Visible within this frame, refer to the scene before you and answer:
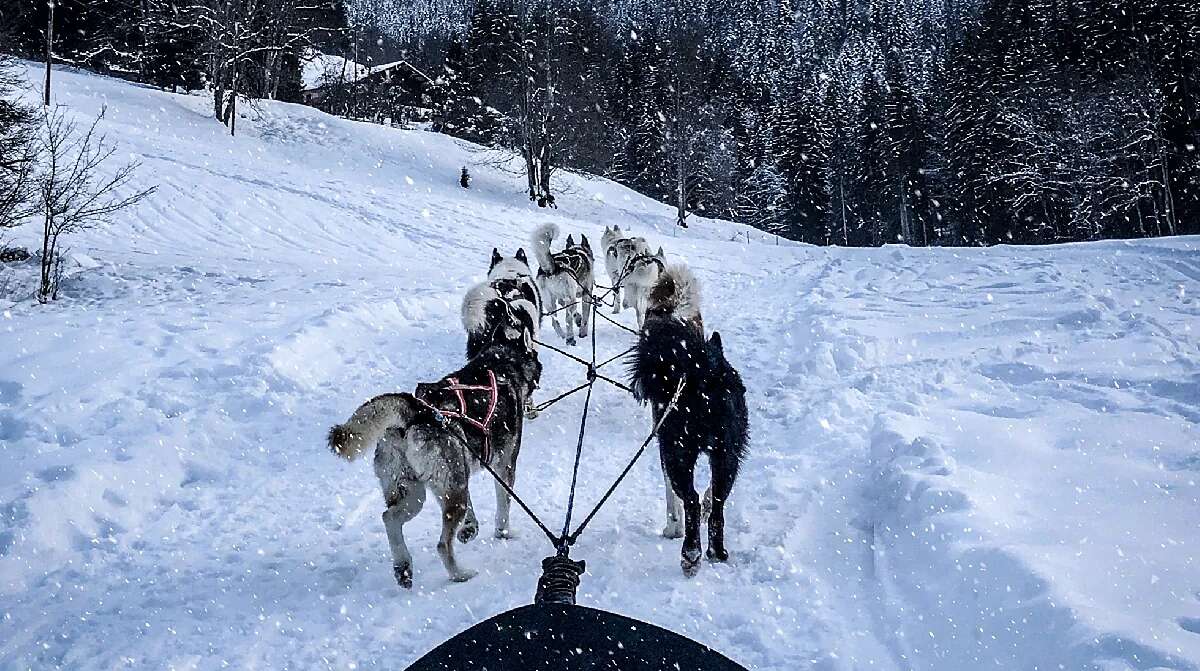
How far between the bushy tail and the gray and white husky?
108cm

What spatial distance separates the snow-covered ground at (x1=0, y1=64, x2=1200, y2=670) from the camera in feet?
9.79

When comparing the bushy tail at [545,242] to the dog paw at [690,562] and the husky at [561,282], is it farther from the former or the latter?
the dog paw at [690,562]

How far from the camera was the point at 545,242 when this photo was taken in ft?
31.5


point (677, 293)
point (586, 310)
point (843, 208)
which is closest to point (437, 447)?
point (677, 293)

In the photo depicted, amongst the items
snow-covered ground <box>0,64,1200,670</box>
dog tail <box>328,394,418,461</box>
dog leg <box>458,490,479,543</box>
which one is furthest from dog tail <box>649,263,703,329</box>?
dog tail <box>328,394,418,461</box>

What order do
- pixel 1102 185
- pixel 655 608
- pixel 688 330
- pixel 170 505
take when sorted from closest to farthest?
pixel 655 608
pixel 688 330
pixel 170 505
pixel 1102 185

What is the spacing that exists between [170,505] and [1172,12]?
37970 millimetres

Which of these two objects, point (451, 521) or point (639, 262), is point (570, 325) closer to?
point (639, 262)

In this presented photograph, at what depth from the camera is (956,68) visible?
1709 inches

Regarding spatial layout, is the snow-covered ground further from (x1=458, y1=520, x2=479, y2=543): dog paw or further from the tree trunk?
the tree trunk

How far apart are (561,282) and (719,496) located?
617 centimetres

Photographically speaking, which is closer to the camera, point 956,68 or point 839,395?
point 839,395

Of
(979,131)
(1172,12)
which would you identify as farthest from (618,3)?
(1172,12)

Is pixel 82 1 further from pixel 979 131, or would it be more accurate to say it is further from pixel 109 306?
pixel 979 131
